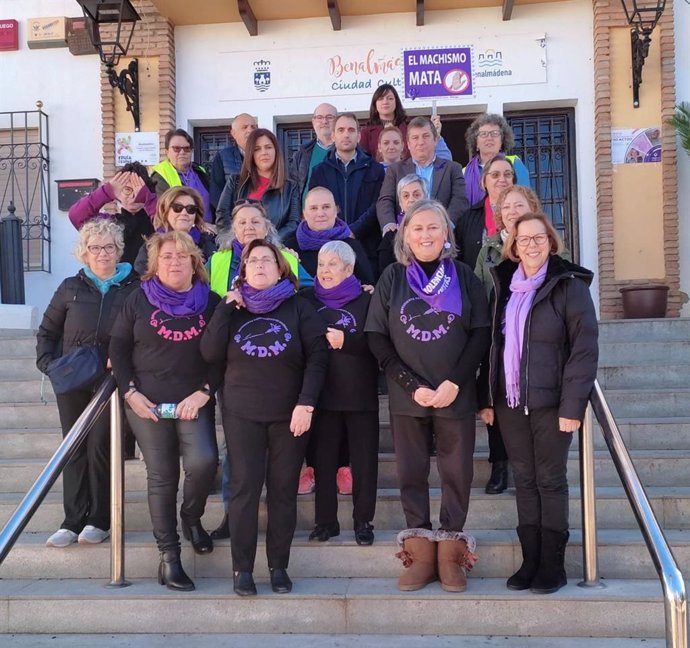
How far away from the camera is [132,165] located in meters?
4.91

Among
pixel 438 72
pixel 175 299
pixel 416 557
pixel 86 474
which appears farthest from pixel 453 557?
pixel 438 72

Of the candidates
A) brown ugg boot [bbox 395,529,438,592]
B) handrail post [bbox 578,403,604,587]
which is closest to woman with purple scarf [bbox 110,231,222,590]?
brown ugg boot [bbox 395,529,438,592]

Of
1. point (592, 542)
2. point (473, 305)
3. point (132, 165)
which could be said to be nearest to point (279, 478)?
A: point (473, 305)

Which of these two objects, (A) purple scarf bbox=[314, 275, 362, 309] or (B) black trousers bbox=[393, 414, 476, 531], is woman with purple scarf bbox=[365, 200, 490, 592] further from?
(A) purple scarf bbox=[314, 275, 362, 309]

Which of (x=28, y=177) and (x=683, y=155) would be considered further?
(x=28, y=177)

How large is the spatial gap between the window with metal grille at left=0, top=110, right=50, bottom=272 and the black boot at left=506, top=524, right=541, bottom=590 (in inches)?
282

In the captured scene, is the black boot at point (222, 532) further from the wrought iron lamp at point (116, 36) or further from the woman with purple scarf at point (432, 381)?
the wrought iron lamp at point (116, 36)

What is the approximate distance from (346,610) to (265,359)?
122 cm

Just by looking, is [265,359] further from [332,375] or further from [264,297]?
[332,375]

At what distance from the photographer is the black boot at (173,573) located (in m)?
3.69

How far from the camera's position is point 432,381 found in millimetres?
3564

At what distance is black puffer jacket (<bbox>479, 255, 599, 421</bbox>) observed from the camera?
3.41m

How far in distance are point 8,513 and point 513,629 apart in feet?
9.52

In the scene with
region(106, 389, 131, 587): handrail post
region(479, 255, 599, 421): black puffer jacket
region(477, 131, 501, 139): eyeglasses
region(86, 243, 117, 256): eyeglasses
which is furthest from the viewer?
region(477, 131, 501, 139): eyeglasses
